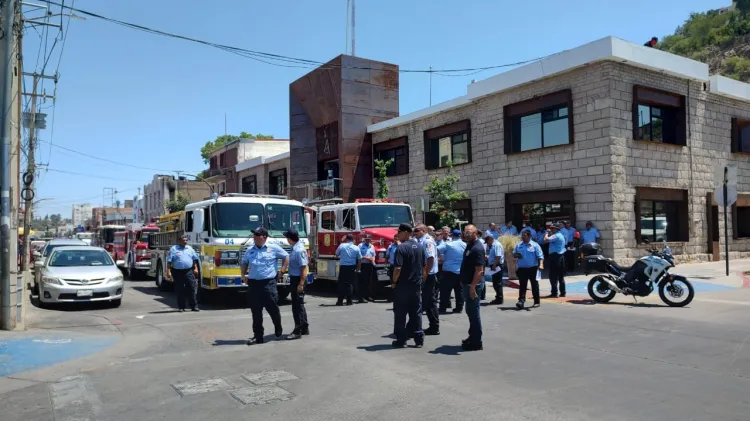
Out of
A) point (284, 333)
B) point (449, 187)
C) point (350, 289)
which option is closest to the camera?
point (284, 333)

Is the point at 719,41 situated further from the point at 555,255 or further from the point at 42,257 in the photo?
the point at 42,257

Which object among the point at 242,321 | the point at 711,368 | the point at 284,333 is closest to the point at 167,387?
the point at 284,333

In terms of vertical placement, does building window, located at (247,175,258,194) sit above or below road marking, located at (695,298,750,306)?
above

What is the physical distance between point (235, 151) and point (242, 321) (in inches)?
1555

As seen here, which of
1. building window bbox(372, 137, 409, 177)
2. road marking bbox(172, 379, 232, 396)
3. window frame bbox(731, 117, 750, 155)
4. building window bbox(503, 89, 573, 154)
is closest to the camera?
road marking bbox(172, 379, 232, 396)

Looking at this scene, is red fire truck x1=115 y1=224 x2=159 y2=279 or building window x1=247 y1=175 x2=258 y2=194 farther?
building window x1=247 y1=175 x2=258 y2=194

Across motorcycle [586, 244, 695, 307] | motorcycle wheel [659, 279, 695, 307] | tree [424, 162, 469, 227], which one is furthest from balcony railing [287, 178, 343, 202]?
motorcycle wheel [659, 279, 695, 307]

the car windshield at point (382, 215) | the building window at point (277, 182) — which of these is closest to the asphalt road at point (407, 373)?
the car windshield at point (382, 215)

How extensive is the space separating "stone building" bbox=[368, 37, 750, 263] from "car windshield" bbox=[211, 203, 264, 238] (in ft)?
26.1

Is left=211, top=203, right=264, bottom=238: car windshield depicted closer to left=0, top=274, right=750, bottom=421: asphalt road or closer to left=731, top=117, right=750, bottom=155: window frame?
left=0, top=274, right=750, bottom=421: asphalt road

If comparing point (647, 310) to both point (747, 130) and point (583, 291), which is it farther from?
point (747, 130)

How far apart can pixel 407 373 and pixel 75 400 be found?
3.49 meters

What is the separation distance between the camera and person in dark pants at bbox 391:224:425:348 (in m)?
8.01

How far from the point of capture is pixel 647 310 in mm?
11367
